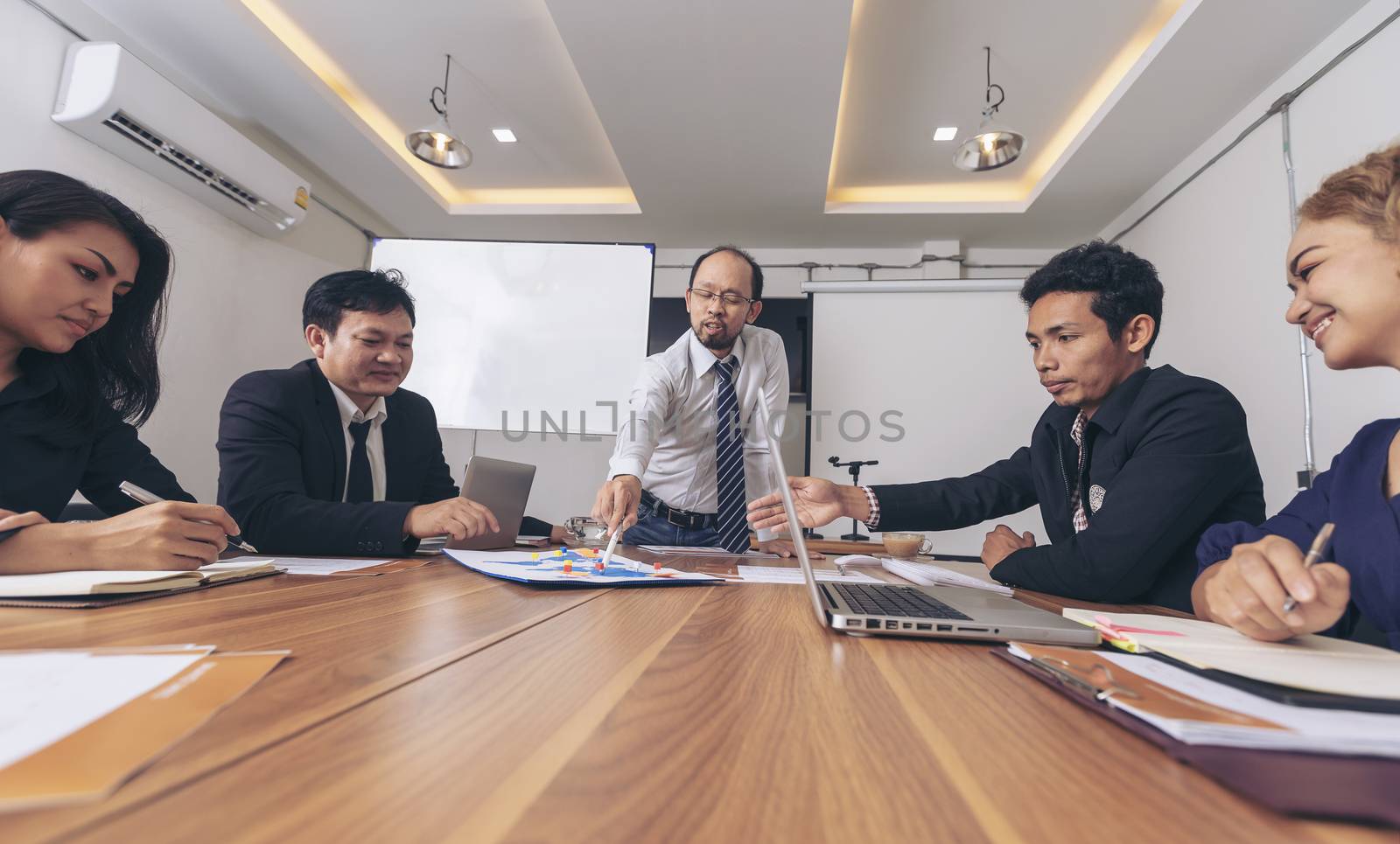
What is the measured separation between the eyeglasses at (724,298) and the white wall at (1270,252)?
89.7 inches

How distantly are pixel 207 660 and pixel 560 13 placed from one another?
9.09 ft

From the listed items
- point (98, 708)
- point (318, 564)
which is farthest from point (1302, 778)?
point (318, 564)

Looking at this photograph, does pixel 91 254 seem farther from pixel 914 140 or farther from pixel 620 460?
pixel 914 140

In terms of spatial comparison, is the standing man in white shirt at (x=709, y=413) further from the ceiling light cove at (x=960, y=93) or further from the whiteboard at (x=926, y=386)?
the whiteboard at (x=926, y=386)

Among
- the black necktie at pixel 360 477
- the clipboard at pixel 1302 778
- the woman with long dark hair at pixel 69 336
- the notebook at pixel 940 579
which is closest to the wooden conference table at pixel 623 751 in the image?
the clipboard at pixel 1302 778

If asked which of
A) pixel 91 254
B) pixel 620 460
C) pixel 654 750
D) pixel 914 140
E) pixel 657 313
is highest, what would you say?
pixel 914 140

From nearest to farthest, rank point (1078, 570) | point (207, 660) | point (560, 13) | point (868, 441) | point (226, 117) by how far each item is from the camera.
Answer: point (207, 660), point (1078, 570), point (560, 13), point (226, 117), point (868, 441)

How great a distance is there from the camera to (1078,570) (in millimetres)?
1087

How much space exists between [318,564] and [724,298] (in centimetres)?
149

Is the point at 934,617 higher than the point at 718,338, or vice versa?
the point at 718,338

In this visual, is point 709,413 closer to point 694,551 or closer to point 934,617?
point 694,551

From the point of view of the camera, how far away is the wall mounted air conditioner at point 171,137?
245 centimetres

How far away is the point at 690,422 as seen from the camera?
223 centimetres

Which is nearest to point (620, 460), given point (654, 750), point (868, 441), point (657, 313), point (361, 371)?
point (361, 371)
